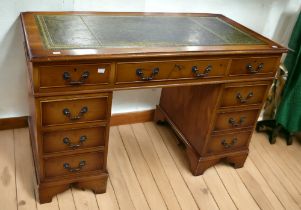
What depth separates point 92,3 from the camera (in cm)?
191

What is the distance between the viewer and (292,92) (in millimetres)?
2246

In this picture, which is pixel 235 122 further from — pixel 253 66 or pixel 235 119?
pixel 253 66

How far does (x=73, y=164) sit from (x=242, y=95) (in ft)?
3.04

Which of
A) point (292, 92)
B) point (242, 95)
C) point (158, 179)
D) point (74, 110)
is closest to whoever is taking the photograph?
point (74, 110)

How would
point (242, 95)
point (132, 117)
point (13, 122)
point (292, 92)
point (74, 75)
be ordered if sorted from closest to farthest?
1. point (74, 75)
2. point (242, 95)
3. point (13, 122)
4. point (292, 92)
5. point (132, 117)

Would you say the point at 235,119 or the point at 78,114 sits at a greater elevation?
the point at 78,114

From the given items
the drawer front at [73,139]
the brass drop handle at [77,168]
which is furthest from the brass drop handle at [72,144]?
the brass drop handle at [77,168]

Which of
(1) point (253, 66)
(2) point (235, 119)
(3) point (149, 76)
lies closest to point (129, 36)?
(3) point (149, 76)

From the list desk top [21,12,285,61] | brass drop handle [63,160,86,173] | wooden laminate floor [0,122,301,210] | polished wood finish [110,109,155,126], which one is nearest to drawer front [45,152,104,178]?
brass drop handle [63,160,86,173]

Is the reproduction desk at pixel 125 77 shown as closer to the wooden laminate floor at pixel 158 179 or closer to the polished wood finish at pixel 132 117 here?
the wooden laminate floor at pixel 158 179

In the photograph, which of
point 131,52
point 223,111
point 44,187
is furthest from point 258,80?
point 44,187

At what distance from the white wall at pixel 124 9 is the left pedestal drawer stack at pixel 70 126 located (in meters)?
0.46

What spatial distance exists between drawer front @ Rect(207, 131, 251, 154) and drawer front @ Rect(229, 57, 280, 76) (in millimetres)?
405

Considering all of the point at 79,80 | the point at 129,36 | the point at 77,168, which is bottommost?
the point at 77,168
